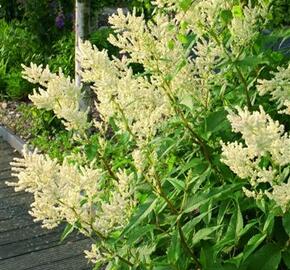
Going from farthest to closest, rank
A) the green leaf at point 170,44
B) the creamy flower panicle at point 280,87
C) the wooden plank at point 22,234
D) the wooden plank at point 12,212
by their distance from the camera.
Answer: the wooden plank at point 12,212 → the wooden plank at point 22,234 → the green leaf at point 170,44 → the creamy flower panicle at point 280,87

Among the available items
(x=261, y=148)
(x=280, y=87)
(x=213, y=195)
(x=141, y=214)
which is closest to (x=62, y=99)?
(x=141, y=214)

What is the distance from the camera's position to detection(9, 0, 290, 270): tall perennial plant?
215cm

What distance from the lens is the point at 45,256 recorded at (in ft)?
15.0

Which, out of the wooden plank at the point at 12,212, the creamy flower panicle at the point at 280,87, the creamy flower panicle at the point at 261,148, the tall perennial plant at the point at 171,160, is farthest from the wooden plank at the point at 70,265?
the creamy flower panicle at the point at 261,148

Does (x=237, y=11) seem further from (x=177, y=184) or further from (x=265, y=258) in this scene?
(x=265, y=258)

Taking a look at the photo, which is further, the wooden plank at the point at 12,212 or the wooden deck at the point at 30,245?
the wooden plank at the point at 12,212

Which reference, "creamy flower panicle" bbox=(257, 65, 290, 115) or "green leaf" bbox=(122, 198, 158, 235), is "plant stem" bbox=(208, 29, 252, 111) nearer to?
"creamy flower panicle" bbox=(257, 65, 290, 115)

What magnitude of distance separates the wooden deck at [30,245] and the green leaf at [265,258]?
92.0 inches

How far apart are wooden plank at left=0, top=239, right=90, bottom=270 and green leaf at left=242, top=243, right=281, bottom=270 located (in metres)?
2.42

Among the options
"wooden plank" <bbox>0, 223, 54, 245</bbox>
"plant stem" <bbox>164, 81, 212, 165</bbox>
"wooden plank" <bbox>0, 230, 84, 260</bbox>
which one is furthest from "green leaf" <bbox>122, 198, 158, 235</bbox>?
"wooden plank" <bbox>0, 223, 54, 245</bbox>

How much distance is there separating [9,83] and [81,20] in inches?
87.4

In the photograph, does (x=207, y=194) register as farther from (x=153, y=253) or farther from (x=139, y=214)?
(x=153, y=253)

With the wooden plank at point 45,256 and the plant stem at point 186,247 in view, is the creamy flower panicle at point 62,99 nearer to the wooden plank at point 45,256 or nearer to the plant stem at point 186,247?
the plant stem at point 186,247

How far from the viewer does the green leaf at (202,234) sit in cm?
226
